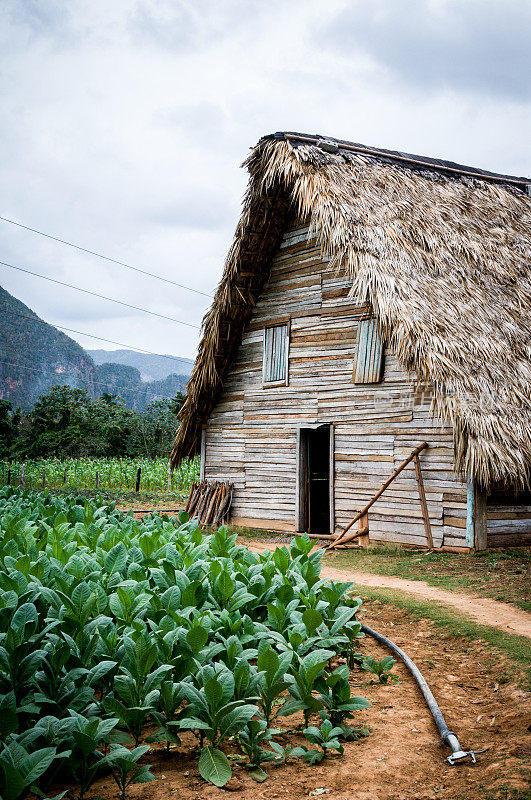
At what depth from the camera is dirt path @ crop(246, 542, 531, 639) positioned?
5.55 meters

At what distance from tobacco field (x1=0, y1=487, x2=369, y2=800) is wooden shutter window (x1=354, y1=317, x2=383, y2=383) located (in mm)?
6784

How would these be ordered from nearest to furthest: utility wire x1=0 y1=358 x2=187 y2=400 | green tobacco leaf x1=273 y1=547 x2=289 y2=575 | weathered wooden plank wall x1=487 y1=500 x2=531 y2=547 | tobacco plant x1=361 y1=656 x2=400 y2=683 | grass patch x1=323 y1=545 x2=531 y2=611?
tobacco plant x1=361 y1=656 x2=400 y2=683 < green tobacco leaf x1=273 y1=547 x2=289 y2=575 < grass patch x1=323 y1=545 x2=531 y2=611 < weathered wooden plank wall x1=487 y1=500 x2=531 y2=547 < utility wire x1=0 y1=358 x2=187 y2=400

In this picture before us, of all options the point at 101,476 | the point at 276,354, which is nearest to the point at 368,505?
the point at 276,354

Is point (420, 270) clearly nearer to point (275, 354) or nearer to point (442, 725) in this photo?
point (275, 354)

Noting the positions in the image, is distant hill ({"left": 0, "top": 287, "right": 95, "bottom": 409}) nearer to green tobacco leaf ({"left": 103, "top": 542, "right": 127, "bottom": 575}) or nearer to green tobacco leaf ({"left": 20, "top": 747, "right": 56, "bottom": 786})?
green tobacco leaf ({"left": 103, "top": 542, "right": 127, "bottom": 575})

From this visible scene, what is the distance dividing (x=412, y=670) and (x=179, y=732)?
167 centimetres

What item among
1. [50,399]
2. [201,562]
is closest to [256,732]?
[201,562]

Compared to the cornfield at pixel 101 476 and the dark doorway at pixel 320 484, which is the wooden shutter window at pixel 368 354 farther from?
the cornfield at pixel 101 476

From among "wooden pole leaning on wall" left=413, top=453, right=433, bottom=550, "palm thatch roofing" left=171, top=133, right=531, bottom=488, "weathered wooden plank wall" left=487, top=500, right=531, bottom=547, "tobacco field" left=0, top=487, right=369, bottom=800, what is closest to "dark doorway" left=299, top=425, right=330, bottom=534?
"palm thatch roofing" left=171, top=133, right=531, bottom=488

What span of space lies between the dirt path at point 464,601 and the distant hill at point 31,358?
67658 mm

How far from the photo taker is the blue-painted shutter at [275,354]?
41.4 ft

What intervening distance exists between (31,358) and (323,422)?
7730cm

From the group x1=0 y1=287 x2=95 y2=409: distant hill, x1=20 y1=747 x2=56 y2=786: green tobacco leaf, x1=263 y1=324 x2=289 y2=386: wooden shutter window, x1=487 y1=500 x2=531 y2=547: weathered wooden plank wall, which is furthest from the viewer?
x1=0 y1=287 x2=95 y2=409: distant hill

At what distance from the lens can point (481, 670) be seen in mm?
4488
